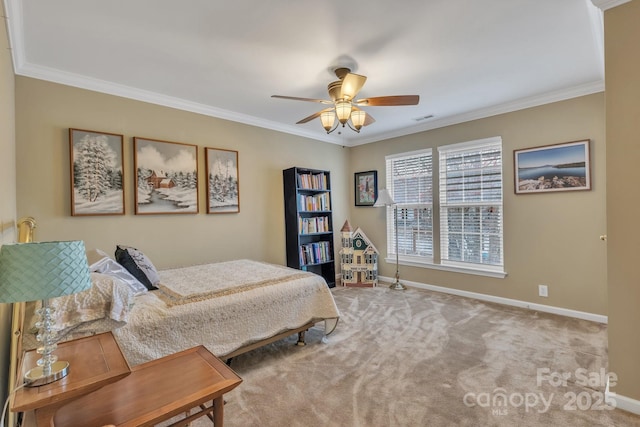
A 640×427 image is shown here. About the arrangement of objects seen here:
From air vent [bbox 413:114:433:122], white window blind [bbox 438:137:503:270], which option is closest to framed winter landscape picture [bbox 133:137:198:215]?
air vent [bbox 413:114:433:122]

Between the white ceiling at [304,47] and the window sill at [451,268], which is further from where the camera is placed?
the window sill at [451,268]

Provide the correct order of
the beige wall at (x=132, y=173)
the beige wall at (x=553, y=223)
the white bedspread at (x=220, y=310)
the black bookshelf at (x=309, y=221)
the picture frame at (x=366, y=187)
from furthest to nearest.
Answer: the picture frame at (x=366, y=187) < the black bookshelf at (x=309, y=221) < the beige wall at (x=553, y=223) < the beige wall at (x=132, y=173) < the white bedspread at (x=220, y=310)

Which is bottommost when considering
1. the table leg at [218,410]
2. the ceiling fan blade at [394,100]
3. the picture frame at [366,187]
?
the table leg at [218,410]

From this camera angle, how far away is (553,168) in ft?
11.1

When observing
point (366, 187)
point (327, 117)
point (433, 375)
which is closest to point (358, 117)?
point (327, 117)

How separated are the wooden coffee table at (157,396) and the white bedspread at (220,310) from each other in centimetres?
36

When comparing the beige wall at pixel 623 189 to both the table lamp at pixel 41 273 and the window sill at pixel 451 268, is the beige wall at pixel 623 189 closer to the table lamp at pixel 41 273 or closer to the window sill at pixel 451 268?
the window sill at pixel 451 268

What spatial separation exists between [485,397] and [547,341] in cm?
126

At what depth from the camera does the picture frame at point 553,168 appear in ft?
10.5

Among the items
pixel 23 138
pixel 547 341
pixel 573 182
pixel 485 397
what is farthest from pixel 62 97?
pixel 573 182

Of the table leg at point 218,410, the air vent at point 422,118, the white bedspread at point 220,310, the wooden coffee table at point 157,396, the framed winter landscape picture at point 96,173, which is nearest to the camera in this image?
the wooden coffee table at point 157,396

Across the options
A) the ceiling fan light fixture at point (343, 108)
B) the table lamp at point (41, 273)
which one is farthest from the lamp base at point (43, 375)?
the ceiling fan light fixture at point (343, 108)

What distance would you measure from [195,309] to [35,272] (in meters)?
1.22

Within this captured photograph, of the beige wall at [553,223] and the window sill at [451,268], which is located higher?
the beige wall at [553,223]
